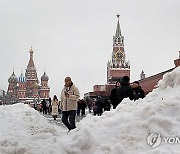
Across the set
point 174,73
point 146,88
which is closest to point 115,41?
point 146,88

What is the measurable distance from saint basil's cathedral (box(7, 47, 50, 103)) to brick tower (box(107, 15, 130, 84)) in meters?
21.6

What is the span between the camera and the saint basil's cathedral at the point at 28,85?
372ft

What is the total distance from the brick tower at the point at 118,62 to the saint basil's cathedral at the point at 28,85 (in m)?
21.6

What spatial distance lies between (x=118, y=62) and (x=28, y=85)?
30021 millimetres

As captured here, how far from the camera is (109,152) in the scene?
4645 mm

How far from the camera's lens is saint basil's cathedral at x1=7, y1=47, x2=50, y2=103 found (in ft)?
372

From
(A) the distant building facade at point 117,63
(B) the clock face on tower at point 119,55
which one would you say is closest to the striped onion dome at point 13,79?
(A) the distant building facade at point 117,63

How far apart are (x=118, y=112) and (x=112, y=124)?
73cm

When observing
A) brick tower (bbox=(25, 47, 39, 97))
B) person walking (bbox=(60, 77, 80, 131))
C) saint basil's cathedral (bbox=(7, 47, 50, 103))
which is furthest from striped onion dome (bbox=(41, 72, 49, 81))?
person walking (bbox=(60, 77, 80, 131))

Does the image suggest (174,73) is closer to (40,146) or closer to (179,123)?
(179,123)

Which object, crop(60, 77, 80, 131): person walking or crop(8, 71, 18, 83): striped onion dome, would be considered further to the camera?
crop(8, 71, 18, 83): striped onion dome

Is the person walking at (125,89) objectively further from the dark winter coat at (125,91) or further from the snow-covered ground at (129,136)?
the snow-covered ground at (129,136)

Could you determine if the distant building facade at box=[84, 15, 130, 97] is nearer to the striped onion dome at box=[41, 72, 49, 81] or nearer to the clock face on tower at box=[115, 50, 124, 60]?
the clock face on tower at box=[115, 50, 124, 60]

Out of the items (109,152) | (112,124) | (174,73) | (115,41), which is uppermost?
(115,41)
